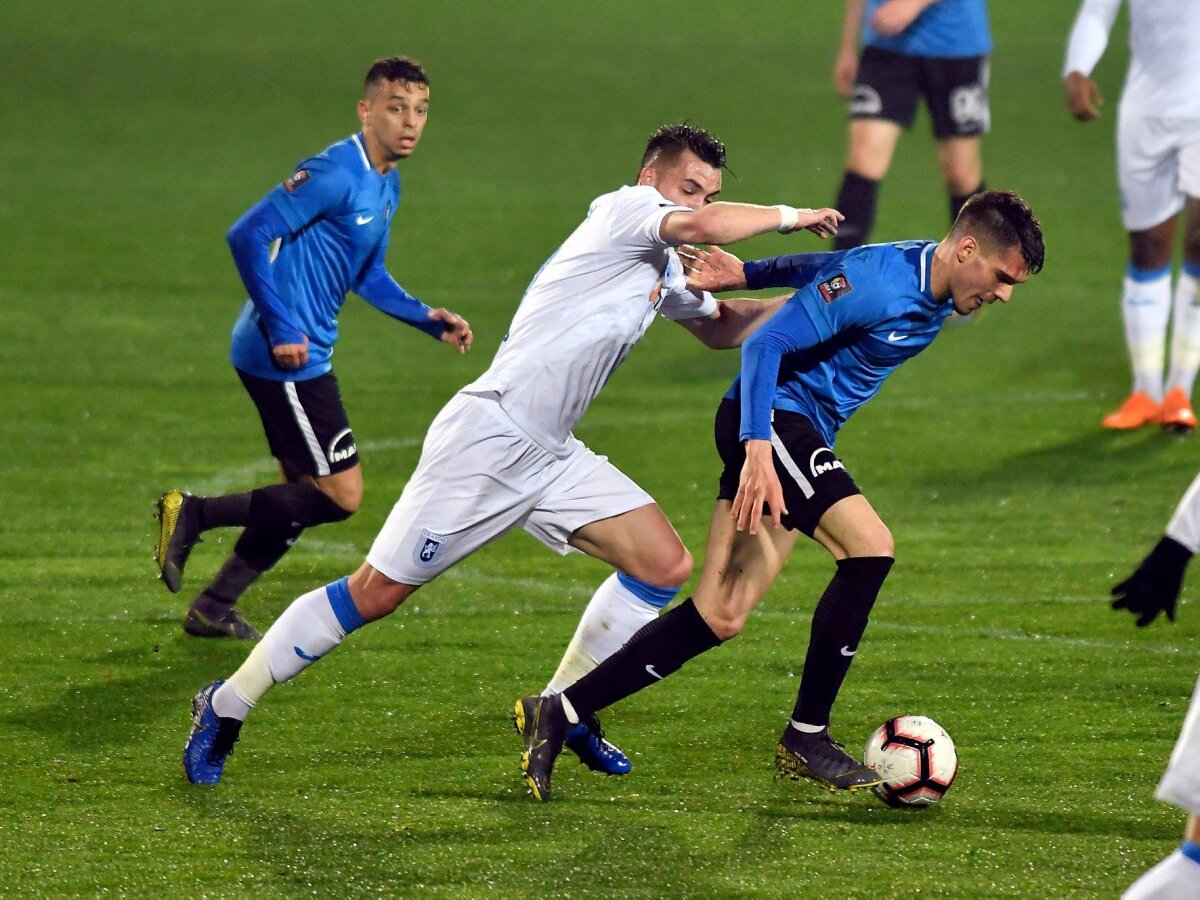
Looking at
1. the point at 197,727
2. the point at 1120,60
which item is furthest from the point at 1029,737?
the point at 1120,60

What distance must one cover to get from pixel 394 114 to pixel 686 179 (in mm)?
1693

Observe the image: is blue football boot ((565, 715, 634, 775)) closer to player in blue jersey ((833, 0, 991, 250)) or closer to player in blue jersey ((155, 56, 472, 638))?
player in blue jersey ((155, 56, 472, 638))

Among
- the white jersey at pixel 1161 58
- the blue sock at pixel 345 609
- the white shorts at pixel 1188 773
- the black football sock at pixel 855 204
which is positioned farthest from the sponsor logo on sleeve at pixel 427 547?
the black football sock at pixel 855 204

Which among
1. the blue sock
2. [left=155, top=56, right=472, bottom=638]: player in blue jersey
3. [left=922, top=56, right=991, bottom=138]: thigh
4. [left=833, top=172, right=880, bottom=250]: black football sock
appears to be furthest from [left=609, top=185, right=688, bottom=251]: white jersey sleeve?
[left=922, top=56, right=991, bottom=138]: thigh

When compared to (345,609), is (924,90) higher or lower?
Answer: higher

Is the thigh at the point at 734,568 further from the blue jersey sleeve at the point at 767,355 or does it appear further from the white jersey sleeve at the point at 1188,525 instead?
the white jersey sleeve at the point at 1188,525

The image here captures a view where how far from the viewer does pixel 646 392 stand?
1126 cm

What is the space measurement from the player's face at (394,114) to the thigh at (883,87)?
542 cm

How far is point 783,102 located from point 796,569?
41.0 ft

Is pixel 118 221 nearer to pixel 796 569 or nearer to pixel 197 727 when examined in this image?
pixel 796 569

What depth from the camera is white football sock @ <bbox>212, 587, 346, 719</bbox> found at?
553 centimetres

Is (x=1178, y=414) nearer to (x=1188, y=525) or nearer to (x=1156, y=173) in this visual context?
(x=1156, y=173)

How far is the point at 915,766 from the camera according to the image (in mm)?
5383

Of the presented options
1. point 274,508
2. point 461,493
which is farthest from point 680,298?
point 274,508
